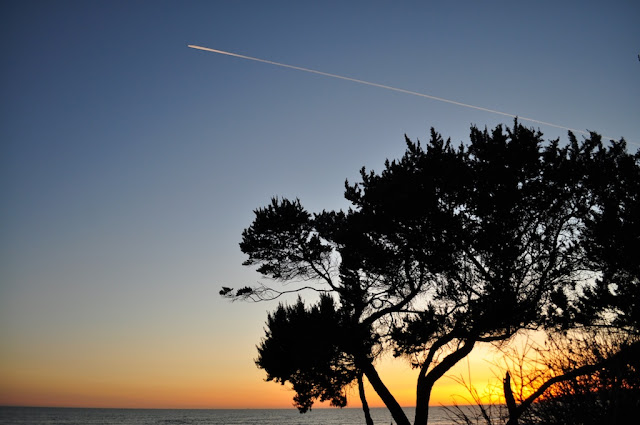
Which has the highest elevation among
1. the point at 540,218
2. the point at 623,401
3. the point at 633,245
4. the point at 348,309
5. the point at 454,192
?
the point at 454,192

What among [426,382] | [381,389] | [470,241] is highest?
[470,241]

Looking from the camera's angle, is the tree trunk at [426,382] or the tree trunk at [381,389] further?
the tree trunk at [381,389]

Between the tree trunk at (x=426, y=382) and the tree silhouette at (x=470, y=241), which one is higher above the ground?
the tree silhouette at (x=470, y=241)

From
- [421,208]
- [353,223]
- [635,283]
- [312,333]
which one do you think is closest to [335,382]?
[312,333]

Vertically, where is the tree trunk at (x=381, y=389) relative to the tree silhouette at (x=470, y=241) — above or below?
below

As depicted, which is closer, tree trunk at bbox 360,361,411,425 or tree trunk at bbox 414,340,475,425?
tree trunk at bbox 414,340,475,425

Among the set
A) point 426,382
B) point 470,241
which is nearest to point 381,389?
point 426,382

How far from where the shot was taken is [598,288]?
40.0 ft

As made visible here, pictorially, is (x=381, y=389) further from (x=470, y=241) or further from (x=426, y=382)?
(x=470, y=241)

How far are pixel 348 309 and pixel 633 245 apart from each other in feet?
28.4

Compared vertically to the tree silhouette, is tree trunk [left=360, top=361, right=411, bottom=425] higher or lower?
lower

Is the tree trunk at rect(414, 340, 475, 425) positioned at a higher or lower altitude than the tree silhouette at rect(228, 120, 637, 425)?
lower

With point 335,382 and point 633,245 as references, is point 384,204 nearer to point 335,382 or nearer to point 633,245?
point 633,245

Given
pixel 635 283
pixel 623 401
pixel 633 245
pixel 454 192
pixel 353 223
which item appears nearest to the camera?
pixel 623 401
